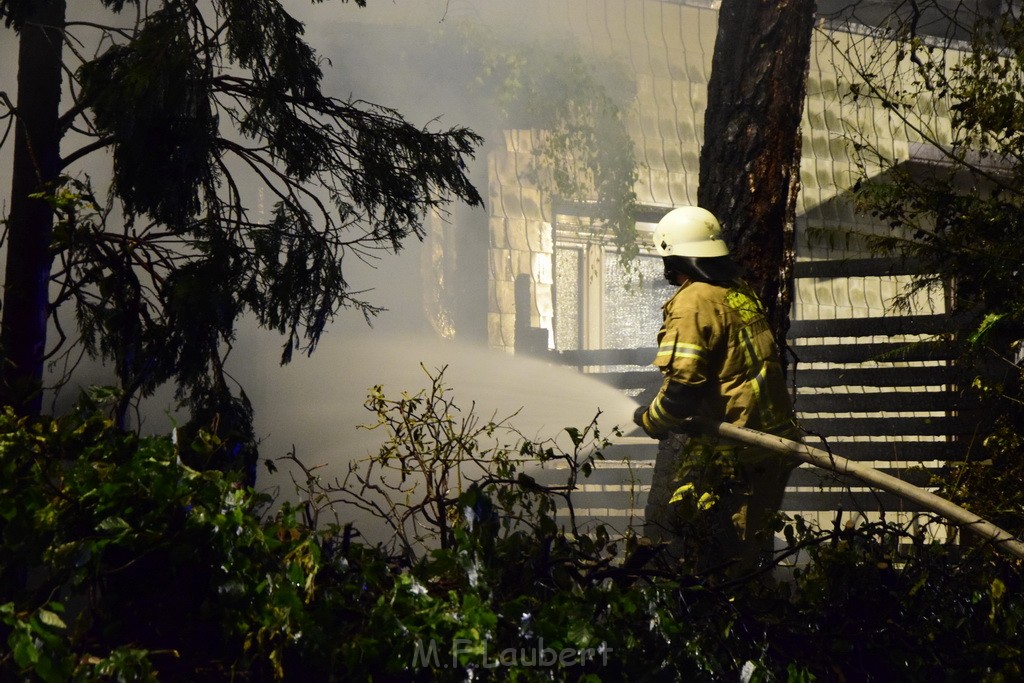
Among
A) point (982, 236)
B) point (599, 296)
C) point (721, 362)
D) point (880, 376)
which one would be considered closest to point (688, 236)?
point (721, 362)

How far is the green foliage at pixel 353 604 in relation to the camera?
211 cm

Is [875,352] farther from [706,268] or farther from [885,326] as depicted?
[706,268]

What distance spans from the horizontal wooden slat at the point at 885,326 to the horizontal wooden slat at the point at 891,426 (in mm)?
538

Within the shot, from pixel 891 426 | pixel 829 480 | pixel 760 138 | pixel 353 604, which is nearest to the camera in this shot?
pixel 353 604

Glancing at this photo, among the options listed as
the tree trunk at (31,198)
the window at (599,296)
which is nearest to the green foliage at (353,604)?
the tree trunk at (31,198)

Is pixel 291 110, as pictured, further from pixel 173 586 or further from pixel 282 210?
pixel 173 586

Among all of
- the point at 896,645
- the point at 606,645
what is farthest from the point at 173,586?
the point at 896,645

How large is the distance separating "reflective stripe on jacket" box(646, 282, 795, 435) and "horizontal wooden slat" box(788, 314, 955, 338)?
203 cm

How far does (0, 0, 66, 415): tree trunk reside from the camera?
425 cm

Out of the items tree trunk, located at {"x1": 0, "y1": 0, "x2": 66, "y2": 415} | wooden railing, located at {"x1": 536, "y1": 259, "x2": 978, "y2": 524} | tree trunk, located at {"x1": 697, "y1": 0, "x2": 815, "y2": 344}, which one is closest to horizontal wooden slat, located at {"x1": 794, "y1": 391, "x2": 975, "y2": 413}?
wooden railing, located at {"x1": 536, "y1": 259, "x2": 978, "y2": 524}

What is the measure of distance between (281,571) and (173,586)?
23cm

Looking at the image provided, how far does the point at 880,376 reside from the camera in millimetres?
6531

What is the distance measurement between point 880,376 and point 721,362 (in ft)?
8.50

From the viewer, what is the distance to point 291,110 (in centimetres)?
450
